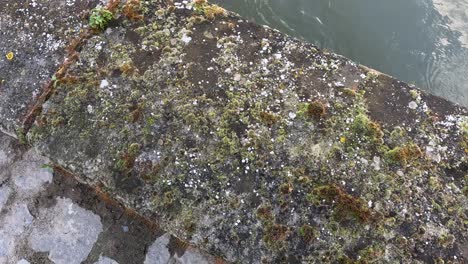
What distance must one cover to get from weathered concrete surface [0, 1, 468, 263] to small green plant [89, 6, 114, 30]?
0.16 ft

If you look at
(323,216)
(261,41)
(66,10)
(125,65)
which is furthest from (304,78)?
(66,10)

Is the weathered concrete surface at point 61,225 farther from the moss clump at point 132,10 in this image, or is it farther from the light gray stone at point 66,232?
the moss clump at point 132,10

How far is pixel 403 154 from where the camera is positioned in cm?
286

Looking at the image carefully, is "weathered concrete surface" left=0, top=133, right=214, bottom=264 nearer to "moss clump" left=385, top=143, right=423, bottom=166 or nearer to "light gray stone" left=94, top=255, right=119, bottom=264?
"light gray stone" left=94, top=255, right=119, bottom=264

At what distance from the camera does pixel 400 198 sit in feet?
9.03

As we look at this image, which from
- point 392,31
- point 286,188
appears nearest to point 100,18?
point 286,188

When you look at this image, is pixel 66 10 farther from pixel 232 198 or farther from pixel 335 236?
pixel 335 236

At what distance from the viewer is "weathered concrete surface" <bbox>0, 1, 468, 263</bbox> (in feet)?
8.88

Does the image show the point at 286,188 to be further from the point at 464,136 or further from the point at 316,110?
the point at 464,136

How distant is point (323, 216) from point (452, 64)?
314 cm

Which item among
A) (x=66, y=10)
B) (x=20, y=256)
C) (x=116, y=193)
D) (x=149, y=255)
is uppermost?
(x=66, y=10)

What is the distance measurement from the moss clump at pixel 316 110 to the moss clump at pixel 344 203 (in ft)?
1.46

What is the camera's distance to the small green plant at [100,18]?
329 centimetres

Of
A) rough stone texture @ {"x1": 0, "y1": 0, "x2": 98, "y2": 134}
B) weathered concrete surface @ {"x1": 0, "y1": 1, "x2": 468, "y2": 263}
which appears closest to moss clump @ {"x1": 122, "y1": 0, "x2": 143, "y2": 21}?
weathered concrete surface @ {"x1": 0, "y1": 1, "x2": 468, "y2": 263}
